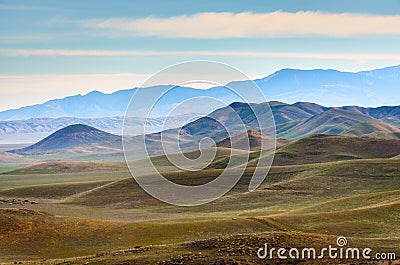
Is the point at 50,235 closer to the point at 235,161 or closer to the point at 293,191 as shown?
the point at 293,191

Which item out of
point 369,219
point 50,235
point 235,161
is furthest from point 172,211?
point 235,161

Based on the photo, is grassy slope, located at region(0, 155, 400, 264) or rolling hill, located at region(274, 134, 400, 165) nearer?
grassy slope, located at region(0, 155, 400, 264)

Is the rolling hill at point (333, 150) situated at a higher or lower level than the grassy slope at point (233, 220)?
higher

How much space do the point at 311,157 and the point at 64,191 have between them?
80.5 m

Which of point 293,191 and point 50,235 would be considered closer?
point 50,235

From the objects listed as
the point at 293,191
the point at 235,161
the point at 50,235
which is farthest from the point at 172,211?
the point at 235,161

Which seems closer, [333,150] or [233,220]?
[233,220]

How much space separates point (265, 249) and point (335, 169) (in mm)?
92420

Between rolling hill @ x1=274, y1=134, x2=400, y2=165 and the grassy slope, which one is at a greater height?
rolling hill @ x1=274, y1=134, x2=400, y2=165

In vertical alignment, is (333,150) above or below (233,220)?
above

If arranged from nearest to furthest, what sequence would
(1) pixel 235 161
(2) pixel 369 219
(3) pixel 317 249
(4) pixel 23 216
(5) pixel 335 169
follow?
(3) pixel 317 249
(2) pixel 369 219
(4) pixel 23 216
(5) pixel 335 169
(1) pixel 235 161

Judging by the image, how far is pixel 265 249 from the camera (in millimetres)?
45375

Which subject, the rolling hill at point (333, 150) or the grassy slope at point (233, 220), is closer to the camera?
the grassy slope at point (233, 220)

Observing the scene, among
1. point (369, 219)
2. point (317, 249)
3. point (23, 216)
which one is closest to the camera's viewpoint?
point (317, 249)
